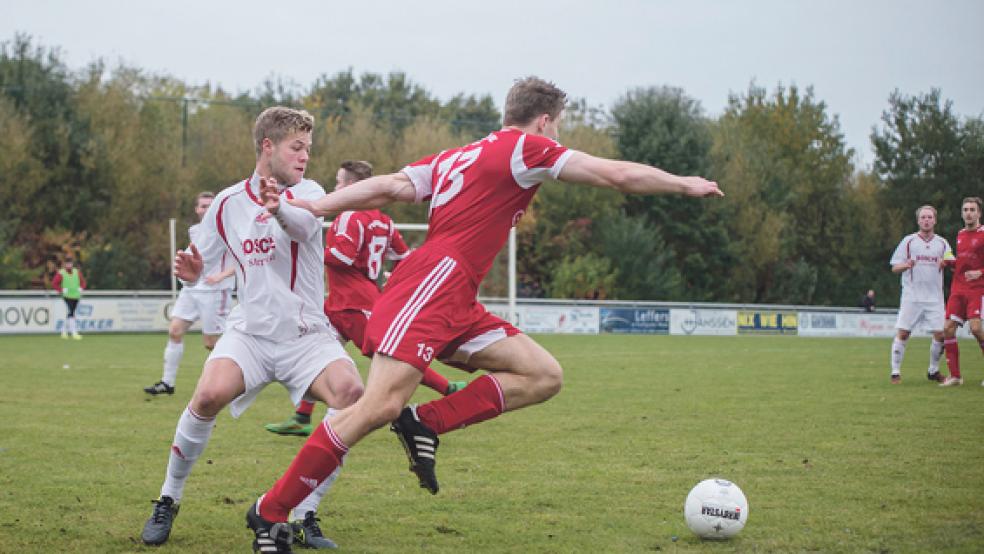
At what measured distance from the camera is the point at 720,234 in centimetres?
4997

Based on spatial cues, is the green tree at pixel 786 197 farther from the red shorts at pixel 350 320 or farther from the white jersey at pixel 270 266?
the white jersey at pixel 270 266

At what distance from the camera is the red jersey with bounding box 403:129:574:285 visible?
17.3 ft

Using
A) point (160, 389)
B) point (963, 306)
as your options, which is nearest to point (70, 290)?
point (160, 389)

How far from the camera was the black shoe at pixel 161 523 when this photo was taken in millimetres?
5531

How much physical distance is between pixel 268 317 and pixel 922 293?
489 inches

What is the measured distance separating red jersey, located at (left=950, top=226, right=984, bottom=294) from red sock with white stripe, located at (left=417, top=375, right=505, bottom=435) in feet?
35.8

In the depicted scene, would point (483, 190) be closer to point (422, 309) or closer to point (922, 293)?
point (422, 309)

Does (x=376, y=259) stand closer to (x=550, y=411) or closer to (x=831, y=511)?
(x=550, y=411)

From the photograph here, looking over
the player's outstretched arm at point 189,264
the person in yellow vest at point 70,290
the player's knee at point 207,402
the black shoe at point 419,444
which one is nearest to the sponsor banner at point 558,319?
the person in yellow vest at point 70,290

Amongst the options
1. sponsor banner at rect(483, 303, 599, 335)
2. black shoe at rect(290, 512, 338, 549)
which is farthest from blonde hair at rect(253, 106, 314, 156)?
sponsor banner at rect(483, 303, 599, 335)

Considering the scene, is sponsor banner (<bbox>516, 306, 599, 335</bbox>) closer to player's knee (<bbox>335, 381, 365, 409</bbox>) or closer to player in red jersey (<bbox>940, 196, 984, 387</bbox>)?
player in red jersey (<bbox>940, 196, 984, 387</bbox>)

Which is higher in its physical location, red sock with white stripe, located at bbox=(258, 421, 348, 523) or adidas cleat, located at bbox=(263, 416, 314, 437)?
red sock with white stripe, located at bbox=(258, 421, 348, 523)

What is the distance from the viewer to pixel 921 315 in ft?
51.4

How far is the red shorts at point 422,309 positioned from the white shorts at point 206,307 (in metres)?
8.75
